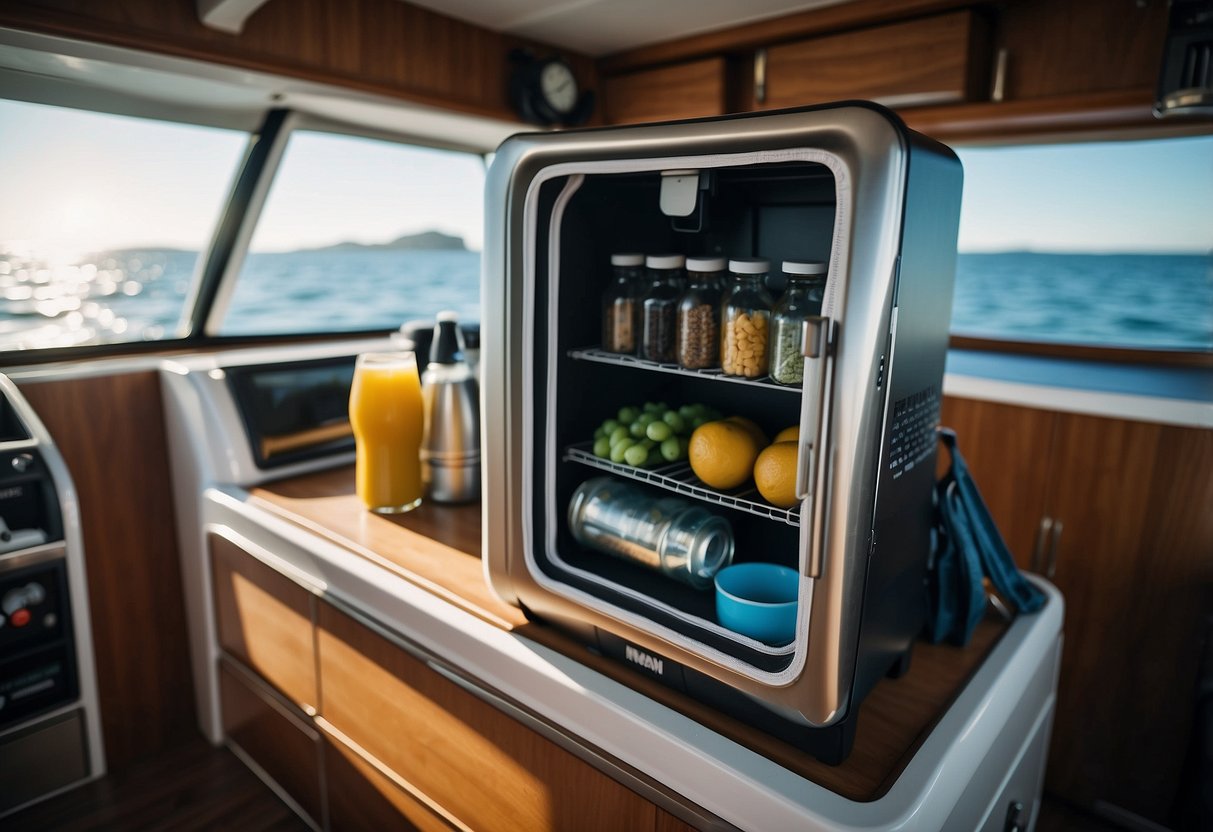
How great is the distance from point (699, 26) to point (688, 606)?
2208 millimetres

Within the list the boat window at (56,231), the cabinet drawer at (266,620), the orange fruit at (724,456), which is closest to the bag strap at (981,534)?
the orange fruit at (724,456)

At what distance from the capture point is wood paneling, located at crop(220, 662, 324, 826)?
5.72ft

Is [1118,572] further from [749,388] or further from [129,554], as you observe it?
[129,554]

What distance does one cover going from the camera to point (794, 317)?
95 centimetres

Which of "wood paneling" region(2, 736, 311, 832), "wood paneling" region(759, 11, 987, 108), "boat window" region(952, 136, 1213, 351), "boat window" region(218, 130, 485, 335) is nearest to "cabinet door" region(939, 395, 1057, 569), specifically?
"boat window" region(952, 136, 1213, 351)

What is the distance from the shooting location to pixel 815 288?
37.9 inches

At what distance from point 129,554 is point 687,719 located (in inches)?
68.1

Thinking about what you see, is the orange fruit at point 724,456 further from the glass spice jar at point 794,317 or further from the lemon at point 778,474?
the glass spice jar at point 794,317

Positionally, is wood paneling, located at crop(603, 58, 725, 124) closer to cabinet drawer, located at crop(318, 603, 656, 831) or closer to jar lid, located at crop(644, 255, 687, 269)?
jar lid, located at crop(644, 255, 687, 269)

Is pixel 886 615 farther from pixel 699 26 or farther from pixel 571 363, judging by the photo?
pixel 699 26

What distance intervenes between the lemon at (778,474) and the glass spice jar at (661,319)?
0.67ft

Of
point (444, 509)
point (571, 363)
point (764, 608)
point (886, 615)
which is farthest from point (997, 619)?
point (444, 509)

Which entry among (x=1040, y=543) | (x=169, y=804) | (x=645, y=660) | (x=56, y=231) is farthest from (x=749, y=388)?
(x=56, y=231)

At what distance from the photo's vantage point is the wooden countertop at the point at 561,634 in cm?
94
